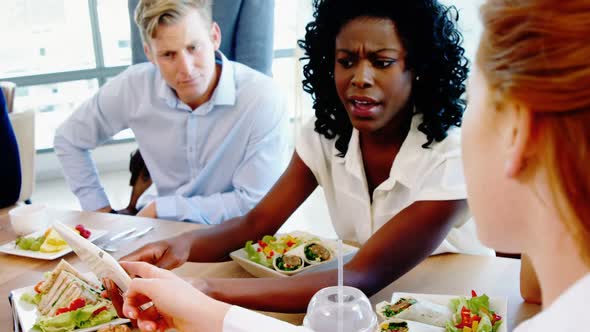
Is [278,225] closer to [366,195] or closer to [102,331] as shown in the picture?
[366,195]

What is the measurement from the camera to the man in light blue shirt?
2230mm

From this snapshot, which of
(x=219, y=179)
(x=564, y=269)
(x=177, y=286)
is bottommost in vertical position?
(x=219, y=179)

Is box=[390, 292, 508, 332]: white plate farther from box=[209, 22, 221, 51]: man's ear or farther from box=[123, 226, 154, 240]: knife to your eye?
box=[209, 22, 221, 51]: man's ear

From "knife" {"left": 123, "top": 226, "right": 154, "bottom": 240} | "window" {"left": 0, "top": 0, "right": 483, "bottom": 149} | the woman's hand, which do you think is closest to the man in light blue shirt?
"knife" {"left": 123, "top": 226, "right": 154, "bottom": 240}

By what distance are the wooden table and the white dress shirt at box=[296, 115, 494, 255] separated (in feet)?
0.27

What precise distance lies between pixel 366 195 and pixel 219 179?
84cm

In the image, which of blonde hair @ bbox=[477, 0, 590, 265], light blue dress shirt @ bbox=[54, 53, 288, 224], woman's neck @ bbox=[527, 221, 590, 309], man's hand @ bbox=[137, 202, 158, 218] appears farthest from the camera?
light blue dress shirt @ bbox=[54, 53, 288, 224]

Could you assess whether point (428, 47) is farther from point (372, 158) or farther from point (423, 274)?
point (423, 274)

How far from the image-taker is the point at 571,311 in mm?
625

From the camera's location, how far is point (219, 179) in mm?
2412

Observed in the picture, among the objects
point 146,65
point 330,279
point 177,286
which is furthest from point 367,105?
point 146,65

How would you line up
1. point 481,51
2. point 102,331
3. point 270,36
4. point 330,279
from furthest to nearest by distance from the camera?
1. point 270,36
2. point 330,279
3. point 102,331
4. point 481,51

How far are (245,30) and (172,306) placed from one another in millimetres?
1789

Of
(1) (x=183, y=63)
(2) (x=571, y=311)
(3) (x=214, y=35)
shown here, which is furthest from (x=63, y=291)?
(3) (x=214, y=35)
